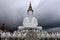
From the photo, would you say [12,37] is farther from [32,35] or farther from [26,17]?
[26,17]

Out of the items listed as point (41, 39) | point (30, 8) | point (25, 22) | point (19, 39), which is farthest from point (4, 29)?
point (41, 39)

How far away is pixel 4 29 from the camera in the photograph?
1713 inches

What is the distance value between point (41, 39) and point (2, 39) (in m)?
8.31

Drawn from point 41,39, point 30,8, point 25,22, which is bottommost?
point 41,39

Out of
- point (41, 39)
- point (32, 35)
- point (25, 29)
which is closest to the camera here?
point (32, 35)

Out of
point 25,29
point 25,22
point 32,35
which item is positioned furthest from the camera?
point 25,22

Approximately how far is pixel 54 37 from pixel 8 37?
9905mm

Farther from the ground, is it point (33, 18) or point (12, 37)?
point (33, 18)

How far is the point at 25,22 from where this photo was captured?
41.5 m

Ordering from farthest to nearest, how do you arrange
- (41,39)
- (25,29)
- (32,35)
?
1. (25,29)
2. (41,39)
3. (32,35)

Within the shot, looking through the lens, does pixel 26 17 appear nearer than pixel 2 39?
No

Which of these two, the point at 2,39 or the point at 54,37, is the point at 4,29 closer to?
the point at 2,39

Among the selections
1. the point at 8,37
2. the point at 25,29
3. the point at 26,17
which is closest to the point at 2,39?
the point at 8,37

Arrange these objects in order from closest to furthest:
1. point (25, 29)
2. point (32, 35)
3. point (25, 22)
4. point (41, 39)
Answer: point (32, 35) → point (41, 39) → point (25, 29) → point (25, 22)
